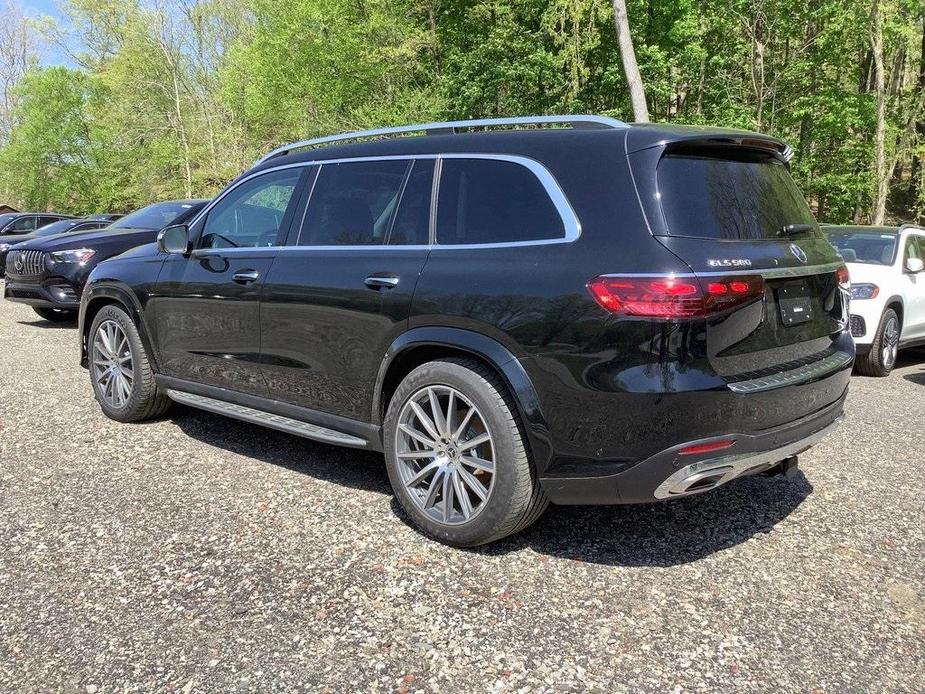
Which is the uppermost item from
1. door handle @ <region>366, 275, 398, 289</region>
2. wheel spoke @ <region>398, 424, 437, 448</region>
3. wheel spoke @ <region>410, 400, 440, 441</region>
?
door handle @ <region>366, 275, 398, 289</region>

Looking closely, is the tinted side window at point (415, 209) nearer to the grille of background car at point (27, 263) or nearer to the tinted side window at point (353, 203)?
the tinted side window at point (353, 203)

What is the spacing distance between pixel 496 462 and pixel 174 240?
9.17ft

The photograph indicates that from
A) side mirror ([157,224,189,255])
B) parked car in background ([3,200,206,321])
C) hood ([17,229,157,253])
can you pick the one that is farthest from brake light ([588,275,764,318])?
hood ([17,229,157,253])

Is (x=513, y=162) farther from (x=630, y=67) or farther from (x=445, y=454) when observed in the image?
(x=630, y=67)

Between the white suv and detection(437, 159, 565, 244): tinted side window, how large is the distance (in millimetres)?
5173

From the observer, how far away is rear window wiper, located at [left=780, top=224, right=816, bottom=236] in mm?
3273

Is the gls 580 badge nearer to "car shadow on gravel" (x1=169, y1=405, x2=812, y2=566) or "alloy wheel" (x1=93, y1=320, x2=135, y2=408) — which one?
"car shadow on gravel" (x1=169, y1=405, x2=812, y2=566)

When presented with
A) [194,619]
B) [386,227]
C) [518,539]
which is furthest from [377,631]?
[386,227]

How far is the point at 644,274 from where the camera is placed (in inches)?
108

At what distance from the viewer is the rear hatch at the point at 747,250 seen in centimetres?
282

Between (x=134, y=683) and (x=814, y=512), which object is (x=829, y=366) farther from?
(x=134, y=683)

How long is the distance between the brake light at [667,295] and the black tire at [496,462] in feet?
2.11

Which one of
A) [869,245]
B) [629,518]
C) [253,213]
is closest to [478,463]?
[629,518]

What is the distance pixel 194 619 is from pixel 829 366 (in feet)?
9.44
